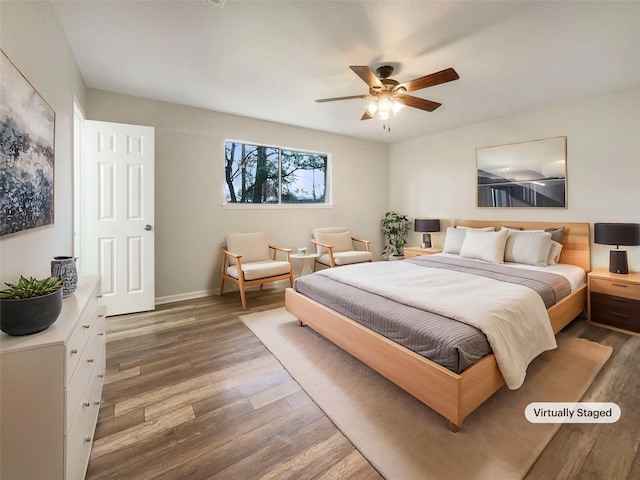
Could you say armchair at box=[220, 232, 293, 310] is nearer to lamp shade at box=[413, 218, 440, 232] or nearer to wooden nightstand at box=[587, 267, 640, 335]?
lamp shade at box=[413, 218, 440, 232]

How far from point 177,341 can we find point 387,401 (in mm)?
1915

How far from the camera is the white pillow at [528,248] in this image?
129 inches

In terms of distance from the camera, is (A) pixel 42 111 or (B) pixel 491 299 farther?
(B) pixel 491 299

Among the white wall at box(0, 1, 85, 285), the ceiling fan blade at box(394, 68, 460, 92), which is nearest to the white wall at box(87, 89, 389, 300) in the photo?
the white wall at box(0, 1, 85, 285)

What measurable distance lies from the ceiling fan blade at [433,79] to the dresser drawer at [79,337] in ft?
8.84

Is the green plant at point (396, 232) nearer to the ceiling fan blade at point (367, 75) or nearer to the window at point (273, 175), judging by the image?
the window at point (273, 175)

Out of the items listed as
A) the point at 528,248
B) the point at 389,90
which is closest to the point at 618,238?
the point at 528,248

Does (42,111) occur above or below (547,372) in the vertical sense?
above

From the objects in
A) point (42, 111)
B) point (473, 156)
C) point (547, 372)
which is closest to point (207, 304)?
point (42, 111)

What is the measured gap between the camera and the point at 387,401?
1829 mm

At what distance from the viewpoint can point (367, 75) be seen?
2.30m

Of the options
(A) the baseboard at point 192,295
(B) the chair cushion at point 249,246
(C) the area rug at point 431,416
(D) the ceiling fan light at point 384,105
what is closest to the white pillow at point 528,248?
(C) the area rug at point 431,416

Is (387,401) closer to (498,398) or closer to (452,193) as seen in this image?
(498,398)

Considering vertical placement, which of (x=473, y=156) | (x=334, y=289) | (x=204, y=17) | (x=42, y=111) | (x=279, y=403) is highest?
(x=204, y=17)
